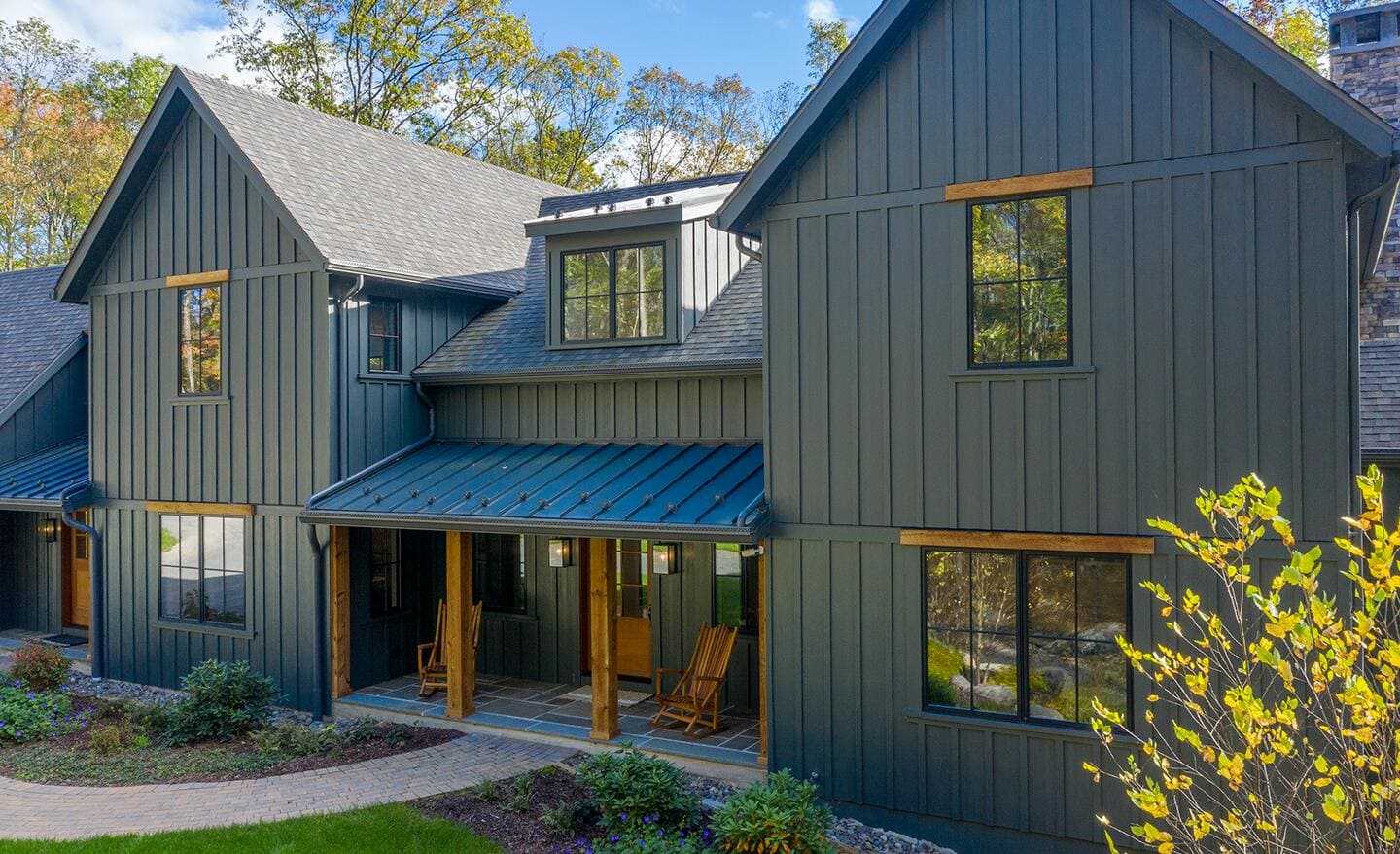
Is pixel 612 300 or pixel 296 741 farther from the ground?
pixel 612 300

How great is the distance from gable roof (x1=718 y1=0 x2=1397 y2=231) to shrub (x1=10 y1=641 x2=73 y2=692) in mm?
9564

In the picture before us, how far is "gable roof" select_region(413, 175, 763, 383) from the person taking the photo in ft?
34.8

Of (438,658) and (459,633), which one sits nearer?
(459,633)

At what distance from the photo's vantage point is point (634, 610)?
38.4ft

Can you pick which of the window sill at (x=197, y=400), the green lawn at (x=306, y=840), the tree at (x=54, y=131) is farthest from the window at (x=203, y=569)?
the tree at (x=54, y=131)

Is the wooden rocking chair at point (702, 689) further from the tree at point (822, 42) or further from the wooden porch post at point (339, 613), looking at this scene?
the tree at point (822, 42)

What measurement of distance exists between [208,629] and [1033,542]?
9631mm

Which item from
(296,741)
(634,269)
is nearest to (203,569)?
(296,741)

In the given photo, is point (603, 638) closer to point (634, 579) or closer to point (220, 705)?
point (634, 579)

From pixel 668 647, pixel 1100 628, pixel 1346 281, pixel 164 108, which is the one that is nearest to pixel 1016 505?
pixel 1100 628

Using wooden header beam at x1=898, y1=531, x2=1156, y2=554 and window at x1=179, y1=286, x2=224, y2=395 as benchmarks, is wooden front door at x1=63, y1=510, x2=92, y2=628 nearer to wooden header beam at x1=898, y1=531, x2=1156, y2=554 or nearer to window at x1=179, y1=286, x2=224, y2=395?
window at x1=179, y1=286, x2=224, y2=395

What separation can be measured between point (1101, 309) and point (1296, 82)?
1898 millimetres

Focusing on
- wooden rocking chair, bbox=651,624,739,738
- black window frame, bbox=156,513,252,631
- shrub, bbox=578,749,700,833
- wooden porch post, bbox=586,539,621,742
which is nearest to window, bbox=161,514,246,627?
black window frame, bbox=156,513,252,631

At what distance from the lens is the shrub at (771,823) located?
6.95 m
